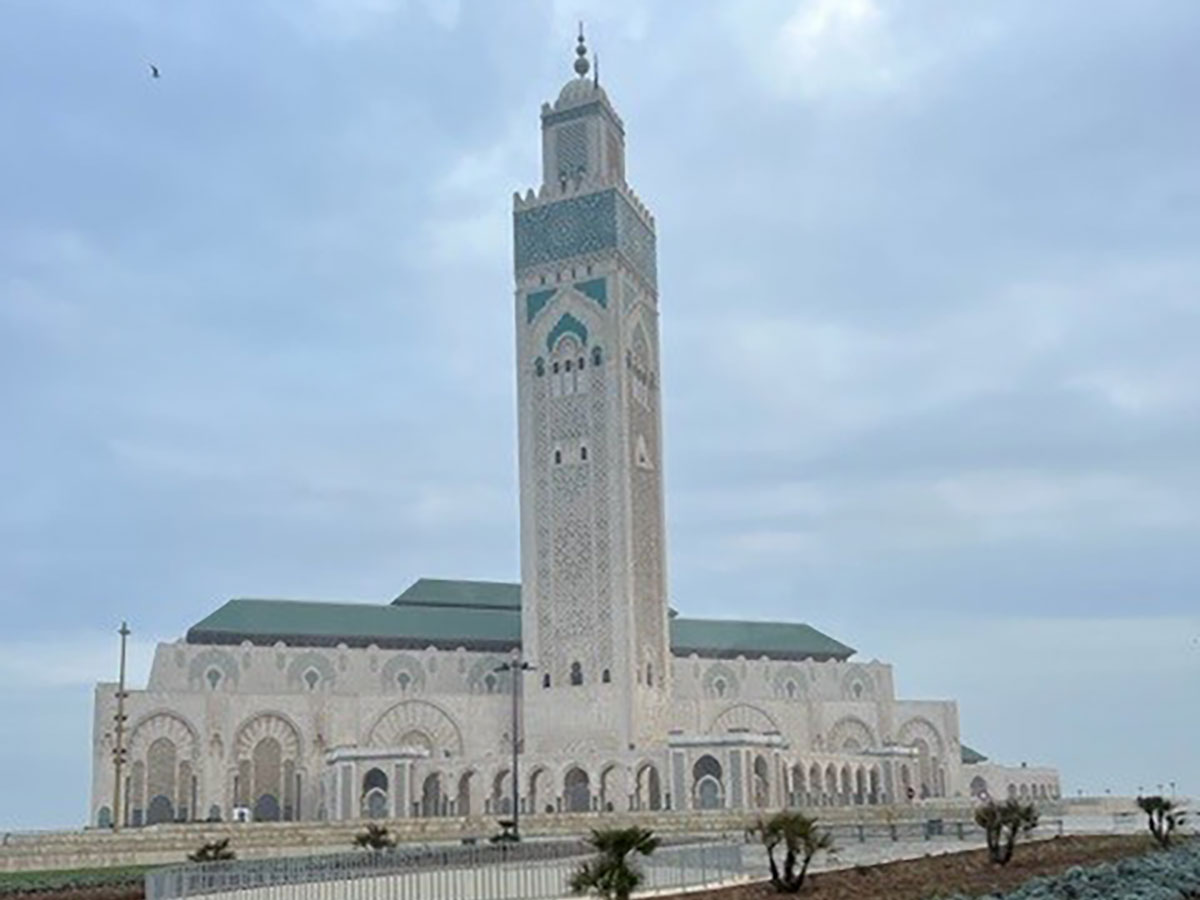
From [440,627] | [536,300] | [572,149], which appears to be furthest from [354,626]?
[572,149]

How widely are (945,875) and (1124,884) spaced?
15.8ft

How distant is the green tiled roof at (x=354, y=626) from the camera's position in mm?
66750

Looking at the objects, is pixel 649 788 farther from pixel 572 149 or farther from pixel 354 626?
pixel 572 149

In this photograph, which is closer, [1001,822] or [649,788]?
[1001,822]

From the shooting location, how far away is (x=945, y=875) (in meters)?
19.0

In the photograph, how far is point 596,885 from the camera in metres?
14.9

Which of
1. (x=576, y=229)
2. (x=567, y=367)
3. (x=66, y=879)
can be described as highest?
(x=576, y=229)

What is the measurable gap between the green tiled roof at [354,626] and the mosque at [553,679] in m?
0.12

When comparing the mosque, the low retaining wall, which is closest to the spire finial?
the mosque

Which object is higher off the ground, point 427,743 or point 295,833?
point 427,743

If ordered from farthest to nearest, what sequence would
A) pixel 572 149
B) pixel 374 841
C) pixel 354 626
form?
pixel 354 626, pixel 572 149, pixel 374 841

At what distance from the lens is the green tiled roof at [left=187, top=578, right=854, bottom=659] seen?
221ft

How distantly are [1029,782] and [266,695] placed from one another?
3950 centimetres

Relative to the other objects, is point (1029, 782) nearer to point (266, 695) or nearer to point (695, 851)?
point (266, 695)
